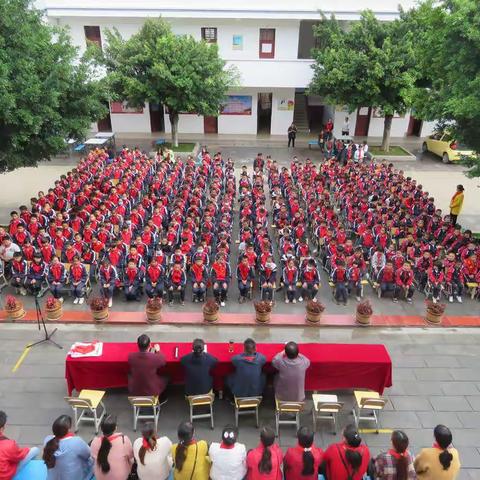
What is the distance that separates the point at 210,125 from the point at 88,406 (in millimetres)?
23132

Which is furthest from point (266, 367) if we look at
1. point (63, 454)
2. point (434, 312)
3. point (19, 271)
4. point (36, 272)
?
point (19, 271)

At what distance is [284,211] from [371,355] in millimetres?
6771

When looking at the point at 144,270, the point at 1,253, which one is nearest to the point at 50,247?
the point at 1,253

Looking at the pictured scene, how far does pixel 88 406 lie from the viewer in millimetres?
6992

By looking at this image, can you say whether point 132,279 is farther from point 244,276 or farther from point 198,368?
point 198,368

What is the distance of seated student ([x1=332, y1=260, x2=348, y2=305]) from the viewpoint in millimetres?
10997

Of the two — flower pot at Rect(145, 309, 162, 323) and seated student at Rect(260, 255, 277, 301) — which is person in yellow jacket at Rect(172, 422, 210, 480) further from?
seated student at Rect(260, 255, 277, 301)

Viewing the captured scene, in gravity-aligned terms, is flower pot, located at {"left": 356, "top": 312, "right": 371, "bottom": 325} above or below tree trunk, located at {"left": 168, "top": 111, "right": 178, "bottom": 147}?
below

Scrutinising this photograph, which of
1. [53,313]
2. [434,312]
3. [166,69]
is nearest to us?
[53,313]

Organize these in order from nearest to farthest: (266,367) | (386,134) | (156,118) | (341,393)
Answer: (266,367) → (341,393) → (386,134) → (156,118)

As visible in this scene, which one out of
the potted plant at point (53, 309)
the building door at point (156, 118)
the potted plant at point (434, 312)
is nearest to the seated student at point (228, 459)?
the potted plant at point (53, 309)

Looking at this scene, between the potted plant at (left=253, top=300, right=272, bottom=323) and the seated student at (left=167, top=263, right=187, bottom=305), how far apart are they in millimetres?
1921

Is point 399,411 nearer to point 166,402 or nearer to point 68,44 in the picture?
point 166,402

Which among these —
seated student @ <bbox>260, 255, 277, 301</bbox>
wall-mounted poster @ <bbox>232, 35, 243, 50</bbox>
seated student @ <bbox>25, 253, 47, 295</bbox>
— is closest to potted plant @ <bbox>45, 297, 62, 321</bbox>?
seated student @ <bbox>25, 253, 47, 295</bbox>
